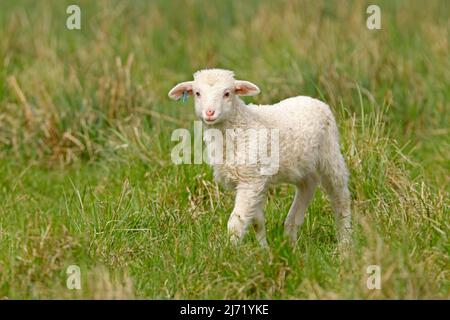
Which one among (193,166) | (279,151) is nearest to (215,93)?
(279,151)

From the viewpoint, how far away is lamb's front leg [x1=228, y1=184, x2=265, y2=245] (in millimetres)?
6172

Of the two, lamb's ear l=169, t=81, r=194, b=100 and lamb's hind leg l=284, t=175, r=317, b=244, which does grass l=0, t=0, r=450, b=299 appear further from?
lamb's ear l=169, t=81, r=194, b=100

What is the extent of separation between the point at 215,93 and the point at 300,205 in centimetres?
110

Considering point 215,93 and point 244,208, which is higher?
point 215,93

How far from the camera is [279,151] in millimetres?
6273

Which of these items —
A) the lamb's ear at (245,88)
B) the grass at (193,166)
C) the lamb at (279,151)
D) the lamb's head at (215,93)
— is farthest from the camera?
the lamb's ear at (245,88)

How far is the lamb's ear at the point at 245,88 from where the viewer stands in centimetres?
628

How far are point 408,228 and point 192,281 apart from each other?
1.32 meters

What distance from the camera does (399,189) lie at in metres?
6.98

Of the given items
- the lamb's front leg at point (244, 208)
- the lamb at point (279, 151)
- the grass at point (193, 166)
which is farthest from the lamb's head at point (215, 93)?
the grass at point (193, 166)

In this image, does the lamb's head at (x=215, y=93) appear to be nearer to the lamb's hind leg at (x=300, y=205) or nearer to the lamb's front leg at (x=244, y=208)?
the lamb's front leg at (x=244, y=208)

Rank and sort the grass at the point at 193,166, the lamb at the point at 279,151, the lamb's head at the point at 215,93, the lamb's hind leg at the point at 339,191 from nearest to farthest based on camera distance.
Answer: the grass at the point at 193,166, the lamb's head at the point at 215,93, the lamb at the point at 279,151, the lamb's hind leg at the point at 339,191

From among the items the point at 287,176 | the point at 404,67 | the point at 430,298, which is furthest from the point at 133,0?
the point at 430,298

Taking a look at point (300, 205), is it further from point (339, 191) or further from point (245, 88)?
point (245, 88)
